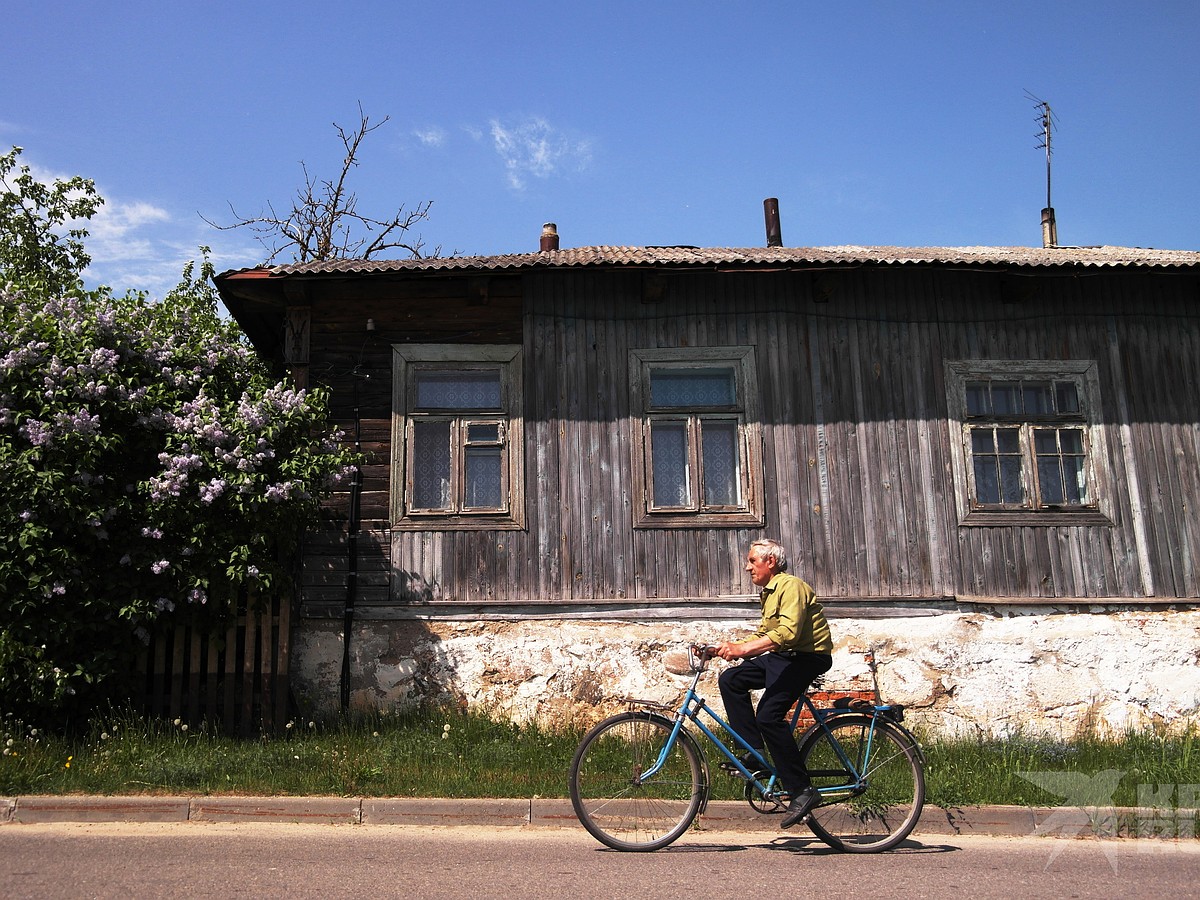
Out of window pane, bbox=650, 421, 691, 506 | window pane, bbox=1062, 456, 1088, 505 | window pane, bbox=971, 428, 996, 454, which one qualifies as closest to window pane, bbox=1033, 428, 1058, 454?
window pane, bbox=1062, 456, 1088, 505

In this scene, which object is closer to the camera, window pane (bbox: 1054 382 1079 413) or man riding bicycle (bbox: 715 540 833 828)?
→ man riding bicycle (bbox: 715 540 833 828)

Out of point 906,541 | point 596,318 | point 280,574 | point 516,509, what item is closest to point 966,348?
point 906,541

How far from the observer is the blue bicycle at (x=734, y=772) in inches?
219

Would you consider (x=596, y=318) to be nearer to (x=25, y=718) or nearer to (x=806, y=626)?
(x=806, y=626)

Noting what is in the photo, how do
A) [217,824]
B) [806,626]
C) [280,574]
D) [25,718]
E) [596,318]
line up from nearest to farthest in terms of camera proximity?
[806,626]
[217,824]
[25,718]
[280,574]
[596,318]

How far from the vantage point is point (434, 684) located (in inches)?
349

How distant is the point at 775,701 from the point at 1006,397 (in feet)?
18.7

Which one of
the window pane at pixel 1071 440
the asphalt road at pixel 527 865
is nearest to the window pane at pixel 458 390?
the asphalt road at pixel 527 865

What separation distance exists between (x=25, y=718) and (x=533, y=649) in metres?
4.21

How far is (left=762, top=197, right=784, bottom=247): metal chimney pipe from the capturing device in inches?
486

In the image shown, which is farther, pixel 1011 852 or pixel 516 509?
pixel 516 509

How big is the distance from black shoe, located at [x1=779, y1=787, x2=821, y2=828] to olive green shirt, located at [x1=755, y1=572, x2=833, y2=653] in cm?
80

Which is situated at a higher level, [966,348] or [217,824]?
[966,348]

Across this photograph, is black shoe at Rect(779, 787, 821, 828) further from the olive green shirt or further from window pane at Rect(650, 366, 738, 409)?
window pane at Rect(650, 366, 738, 409)
